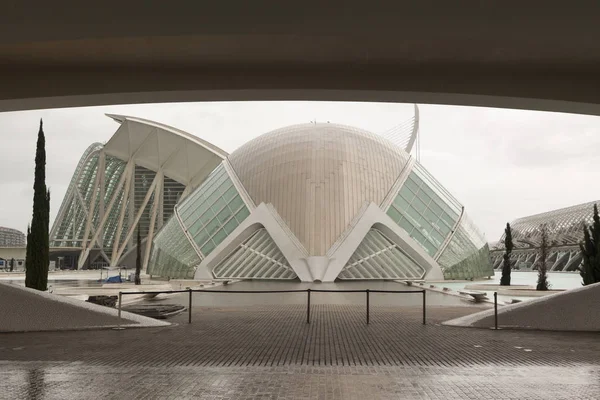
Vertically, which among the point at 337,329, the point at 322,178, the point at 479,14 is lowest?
the point at 337,329

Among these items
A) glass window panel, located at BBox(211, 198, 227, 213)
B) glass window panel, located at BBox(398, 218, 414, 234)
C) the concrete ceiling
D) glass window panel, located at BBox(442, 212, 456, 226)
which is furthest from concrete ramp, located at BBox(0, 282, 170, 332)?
glass window panel, located at BBox(442, 212, 456, 226)

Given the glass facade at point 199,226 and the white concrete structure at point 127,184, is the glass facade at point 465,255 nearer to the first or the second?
the glass facade at point 199,226

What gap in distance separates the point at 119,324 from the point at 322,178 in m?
26.4

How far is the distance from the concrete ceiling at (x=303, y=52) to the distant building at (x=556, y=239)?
219ft

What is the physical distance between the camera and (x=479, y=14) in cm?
544

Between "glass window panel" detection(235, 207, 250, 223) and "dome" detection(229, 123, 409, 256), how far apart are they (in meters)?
1.04

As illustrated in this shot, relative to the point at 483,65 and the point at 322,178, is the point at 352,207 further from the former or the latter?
the point at 483,65

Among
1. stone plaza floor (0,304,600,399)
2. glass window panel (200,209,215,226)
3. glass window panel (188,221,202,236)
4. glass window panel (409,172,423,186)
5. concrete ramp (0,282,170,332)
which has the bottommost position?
stone plaza floor (0,304,600,399)

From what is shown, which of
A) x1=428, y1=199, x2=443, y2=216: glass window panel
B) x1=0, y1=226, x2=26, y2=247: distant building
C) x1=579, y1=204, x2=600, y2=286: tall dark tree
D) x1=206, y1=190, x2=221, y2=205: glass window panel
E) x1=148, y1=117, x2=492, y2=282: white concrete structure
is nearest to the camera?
x1=579, y1=204, x2=600, y2=286: tall dark tree

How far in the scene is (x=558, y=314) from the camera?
37.3 ft

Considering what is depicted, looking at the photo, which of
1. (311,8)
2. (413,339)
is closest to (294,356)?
(413,339)

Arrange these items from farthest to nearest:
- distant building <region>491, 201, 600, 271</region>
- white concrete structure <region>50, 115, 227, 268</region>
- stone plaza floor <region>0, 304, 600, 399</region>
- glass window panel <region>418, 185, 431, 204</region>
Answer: distant building <region>491, 201, 600, 271</region>
white concrete structure <region>50, 115, 227, 268</region>
glass window panel <region>418, 185, 431, 204</region>
stone plaza floor <region>0, 304, 600, 399</region>

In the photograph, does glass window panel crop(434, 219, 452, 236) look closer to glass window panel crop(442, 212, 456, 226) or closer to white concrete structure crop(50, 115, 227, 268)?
glass window panel crop(442, 212, 456, 226)

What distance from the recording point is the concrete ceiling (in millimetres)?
5410
